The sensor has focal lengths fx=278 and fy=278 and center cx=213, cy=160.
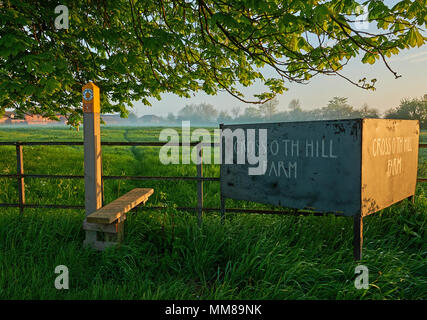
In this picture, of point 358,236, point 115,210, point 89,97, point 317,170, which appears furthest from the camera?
point 89,97

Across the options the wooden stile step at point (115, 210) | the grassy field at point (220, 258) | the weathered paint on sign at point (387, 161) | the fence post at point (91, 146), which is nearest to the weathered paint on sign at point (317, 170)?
the weathered paint on sign at point (387, 161)

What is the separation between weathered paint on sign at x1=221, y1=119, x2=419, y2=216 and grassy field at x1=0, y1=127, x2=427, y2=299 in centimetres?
49

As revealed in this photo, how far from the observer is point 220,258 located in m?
3.07

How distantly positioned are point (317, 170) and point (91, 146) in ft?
9.27

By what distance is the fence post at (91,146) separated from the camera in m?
3.59

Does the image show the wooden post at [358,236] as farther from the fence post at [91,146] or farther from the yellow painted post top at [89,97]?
the yellow painted post top at [89,97]

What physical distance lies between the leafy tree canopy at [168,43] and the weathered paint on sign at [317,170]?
3.58 ft

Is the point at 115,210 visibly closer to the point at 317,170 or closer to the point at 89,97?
the point at 89,97

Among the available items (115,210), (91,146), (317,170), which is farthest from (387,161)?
(91,146)

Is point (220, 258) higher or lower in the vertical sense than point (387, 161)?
lower

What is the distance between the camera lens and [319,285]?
248 cm
